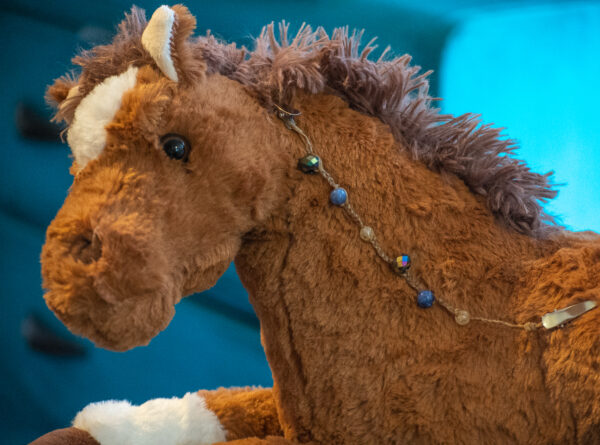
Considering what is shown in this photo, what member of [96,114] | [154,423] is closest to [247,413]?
[154,423]

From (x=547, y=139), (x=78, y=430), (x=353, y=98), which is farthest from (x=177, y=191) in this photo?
(x=547, y=139)

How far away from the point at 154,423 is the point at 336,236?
0.96 feet

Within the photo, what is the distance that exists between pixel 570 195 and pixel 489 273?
35 centimetres

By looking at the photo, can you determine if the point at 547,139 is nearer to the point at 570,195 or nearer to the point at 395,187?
the point at 570,195

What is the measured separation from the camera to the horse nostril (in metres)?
0.44

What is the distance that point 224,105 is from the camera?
0.49m

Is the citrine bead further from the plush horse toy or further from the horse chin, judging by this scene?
the horse chin

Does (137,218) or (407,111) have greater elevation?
(407,111)

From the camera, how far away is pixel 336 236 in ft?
1.72

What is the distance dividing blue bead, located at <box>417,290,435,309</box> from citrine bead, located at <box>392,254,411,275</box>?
23 mm

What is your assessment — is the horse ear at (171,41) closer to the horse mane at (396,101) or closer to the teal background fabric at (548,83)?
the horse mane at (396,101)

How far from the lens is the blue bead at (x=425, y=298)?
1.67 feet

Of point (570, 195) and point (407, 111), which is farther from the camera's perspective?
point (570, 195)

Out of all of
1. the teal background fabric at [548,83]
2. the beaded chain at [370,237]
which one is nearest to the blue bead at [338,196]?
the beaded chain at [370,237]
